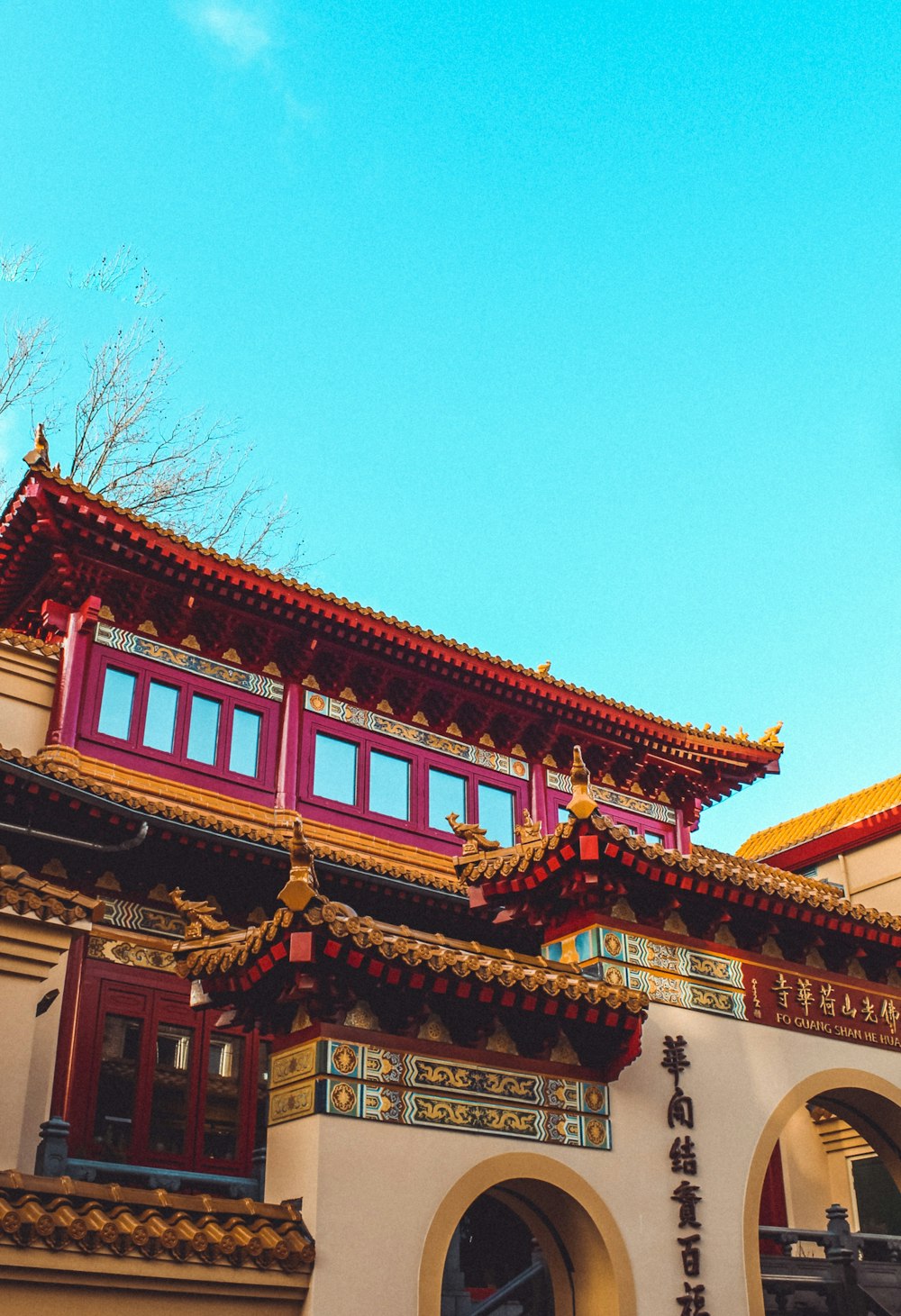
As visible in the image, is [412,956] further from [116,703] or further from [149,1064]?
[116,703]

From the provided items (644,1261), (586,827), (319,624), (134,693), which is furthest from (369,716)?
(644,1261)

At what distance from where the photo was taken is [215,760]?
1633 cm

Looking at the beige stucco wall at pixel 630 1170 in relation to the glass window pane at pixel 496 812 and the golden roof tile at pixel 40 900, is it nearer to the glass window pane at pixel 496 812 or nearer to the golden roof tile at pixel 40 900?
the golden roof tile at pixel 40 900

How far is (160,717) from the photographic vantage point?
634 inches

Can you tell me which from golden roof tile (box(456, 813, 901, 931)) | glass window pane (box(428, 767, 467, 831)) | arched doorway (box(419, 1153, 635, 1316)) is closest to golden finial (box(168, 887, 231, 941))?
golden roof tile (box(456, 813, 901, 931))

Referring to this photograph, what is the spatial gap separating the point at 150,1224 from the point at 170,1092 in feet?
19.2

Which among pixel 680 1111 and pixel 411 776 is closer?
pixel 680 1111

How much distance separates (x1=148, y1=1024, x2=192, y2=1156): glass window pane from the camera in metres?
13.6

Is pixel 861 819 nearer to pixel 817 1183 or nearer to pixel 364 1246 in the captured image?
pixel 817 1183

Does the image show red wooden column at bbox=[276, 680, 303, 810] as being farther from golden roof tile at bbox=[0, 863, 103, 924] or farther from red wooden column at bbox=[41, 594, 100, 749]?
golden roof tile at bbox=[0, 863, 103, 924]

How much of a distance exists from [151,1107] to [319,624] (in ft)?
21.0

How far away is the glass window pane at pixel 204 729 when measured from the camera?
A: 16250 millimetres

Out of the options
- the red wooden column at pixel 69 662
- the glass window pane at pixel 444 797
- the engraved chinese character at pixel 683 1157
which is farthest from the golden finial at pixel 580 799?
the glass window pane at pixel 444 797

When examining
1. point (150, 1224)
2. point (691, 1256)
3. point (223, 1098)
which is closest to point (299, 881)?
point (150, 1224)
